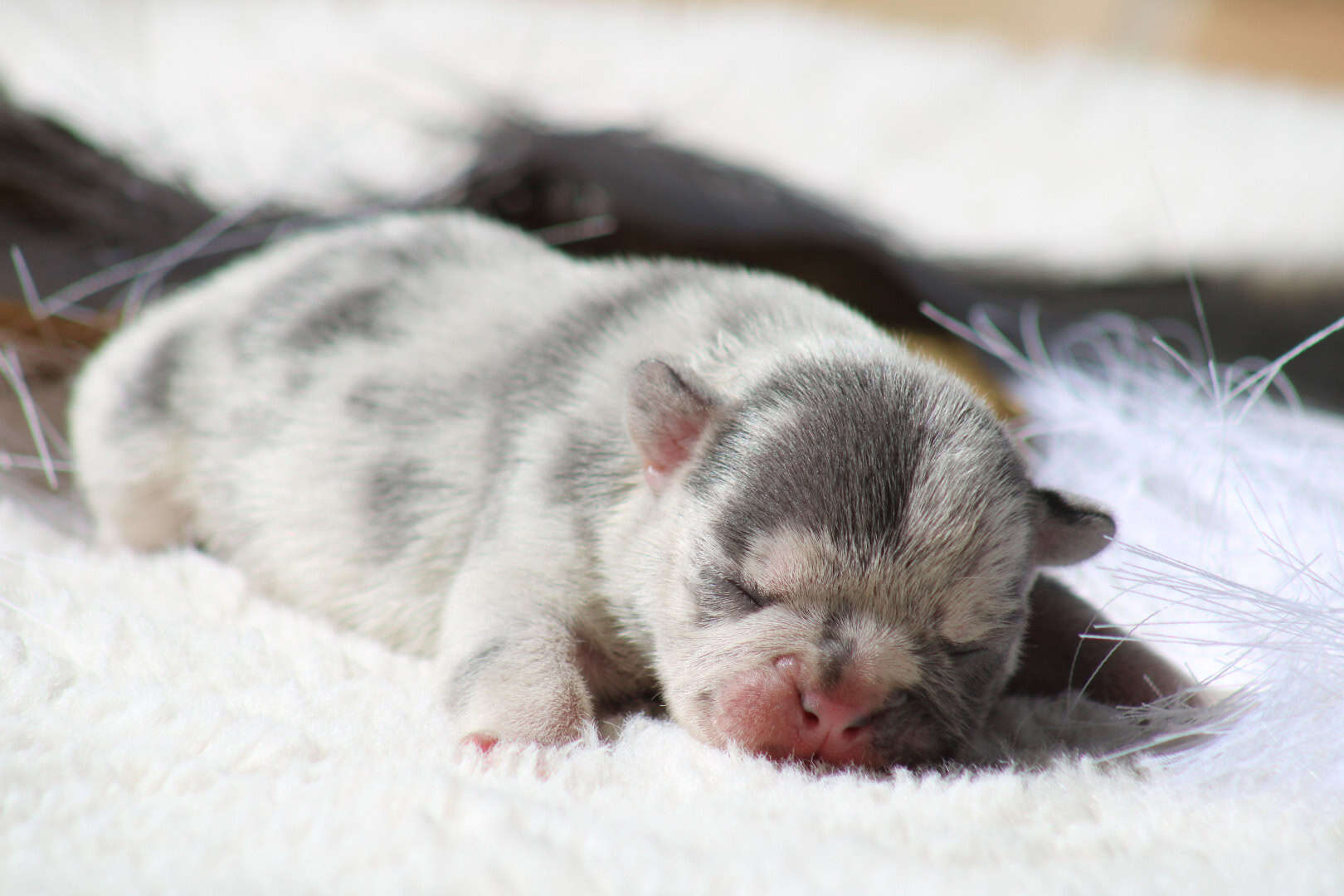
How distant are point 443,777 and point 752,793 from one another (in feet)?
0.98

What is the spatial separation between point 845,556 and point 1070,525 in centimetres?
33

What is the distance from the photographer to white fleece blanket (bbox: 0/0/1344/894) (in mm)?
842

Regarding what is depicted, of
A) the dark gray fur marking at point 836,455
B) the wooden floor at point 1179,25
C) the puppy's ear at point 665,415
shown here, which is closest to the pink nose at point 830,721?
the dark gray fur marking at point 836,455

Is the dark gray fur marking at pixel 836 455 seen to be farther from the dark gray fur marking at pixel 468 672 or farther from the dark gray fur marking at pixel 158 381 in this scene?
the dark gray fur marking at pixel 158 381

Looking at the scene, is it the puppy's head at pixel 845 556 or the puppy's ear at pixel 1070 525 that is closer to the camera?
the puppy's head at pixel 845 556

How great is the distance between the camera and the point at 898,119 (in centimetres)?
336

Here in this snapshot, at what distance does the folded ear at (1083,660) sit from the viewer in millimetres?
1278

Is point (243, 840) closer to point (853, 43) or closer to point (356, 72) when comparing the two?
point (356, 72)

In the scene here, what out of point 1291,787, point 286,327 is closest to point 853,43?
point 286,327

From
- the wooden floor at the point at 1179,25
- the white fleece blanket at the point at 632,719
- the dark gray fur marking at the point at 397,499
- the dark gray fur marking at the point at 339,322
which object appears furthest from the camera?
the wooden floor at the point at 1179,25

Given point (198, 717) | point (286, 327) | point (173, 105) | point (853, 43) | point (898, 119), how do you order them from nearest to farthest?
point (198, 717), point (286, 327), point (173, 105), point (898, 119), point (853, 43)

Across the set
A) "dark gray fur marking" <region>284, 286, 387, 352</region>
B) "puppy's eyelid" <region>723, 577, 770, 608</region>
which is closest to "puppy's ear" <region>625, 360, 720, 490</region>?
"puppy's eyelid" <region>723, 577, 770, 608</region>

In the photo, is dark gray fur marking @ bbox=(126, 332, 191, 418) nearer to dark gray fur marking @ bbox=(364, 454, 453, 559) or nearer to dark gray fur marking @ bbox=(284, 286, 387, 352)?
dark gray fur marking @ bbox=(284, 286, 387, 352)

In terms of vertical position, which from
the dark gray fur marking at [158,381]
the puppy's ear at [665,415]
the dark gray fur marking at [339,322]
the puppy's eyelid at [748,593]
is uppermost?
the puppy's ear at [665,415]
